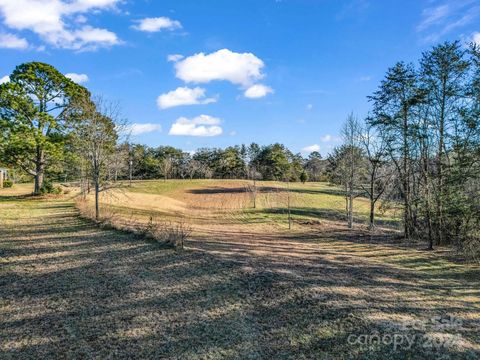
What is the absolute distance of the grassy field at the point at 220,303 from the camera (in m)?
4.98

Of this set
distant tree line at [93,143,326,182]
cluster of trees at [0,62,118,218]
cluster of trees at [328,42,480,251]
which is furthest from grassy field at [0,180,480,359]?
distant tree line at [93,143,326,182]

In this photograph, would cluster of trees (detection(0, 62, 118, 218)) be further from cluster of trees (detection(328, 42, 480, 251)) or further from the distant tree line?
the distant tree line

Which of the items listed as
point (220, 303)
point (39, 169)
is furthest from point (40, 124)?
point (220, 303)

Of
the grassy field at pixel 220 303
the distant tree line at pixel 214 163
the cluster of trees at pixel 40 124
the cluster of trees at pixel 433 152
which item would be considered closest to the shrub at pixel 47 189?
the cluster of trees at pixel 40 124

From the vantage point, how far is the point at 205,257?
915 centimetres

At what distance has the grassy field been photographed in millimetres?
4980

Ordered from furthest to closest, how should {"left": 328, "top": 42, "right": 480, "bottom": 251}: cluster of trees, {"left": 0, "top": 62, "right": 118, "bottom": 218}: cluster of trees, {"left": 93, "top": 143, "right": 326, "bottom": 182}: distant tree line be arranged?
{"left": 93, "top": 143, "right": 326, "bottom": 182}: distant tree line
{"left": 0, "top": 62, "right": 118, "bottom": 218}: cluster of trees
{"left": 328, "top": 42, "right": 480, "bottom": 251}: cluster of trees

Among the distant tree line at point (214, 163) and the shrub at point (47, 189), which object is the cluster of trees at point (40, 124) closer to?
the shrub at point (47, 189)

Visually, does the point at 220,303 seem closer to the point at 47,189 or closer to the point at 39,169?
the point at 39,169

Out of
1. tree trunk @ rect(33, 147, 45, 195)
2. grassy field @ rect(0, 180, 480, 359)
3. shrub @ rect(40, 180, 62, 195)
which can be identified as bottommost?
grassy field @ rect(0, 180, 480, 359)

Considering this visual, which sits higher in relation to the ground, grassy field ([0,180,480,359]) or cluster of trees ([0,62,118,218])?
cluster of trees ([0,62,118,218])

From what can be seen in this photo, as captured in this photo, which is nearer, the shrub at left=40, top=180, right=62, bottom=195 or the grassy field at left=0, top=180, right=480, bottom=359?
the grassy field at left=0, top=180, right=480, bottom=359

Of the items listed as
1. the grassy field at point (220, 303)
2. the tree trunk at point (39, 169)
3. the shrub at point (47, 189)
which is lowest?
the grassy field at point (220, 303)

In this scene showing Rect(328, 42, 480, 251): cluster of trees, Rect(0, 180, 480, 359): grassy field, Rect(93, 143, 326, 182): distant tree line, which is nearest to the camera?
Rect(0, 180, 480, 359): grassy field
